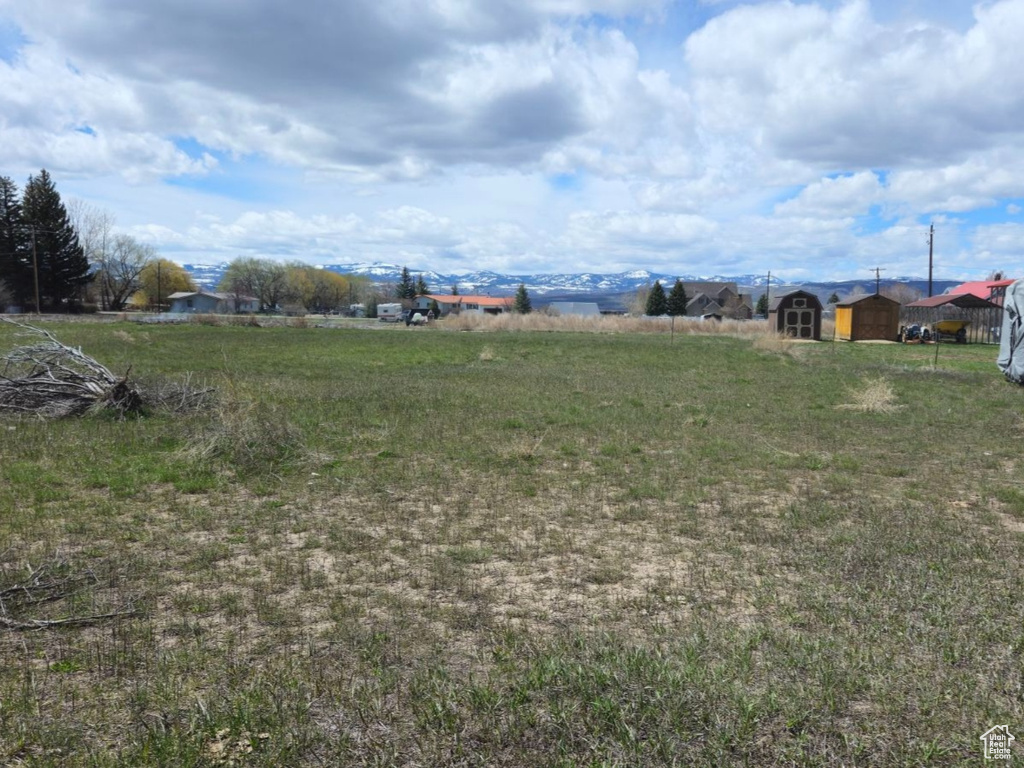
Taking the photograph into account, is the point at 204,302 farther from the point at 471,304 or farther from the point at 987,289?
the point at 987,289

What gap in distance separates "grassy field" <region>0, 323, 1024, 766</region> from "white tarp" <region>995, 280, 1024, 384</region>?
413 inches

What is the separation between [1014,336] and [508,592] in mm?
21348

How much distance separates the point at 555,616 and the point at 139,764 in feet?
8.12

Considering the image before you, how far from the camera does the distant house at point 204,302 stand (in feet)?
356

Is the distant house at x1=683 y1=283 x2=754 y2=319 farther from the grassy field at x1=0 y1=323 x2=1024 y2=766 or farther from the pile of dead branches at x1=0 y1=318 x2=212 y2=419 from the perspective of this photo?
the grassy field at x1=0 y1=323 x2=1024 y2=766

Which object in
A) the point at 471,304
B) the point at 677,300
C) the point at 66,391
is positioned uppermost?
the point at 471,304

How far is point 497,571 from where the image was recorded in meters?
5.43

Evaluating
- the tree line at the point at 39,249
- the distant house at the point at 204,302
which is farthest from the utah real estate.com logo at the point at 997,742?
the distant house at the point at 204,302

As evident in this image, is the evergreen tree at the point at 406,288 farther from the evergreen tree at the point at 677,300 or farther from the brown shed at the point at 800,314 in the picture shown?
the brown shed at the point at 800,314

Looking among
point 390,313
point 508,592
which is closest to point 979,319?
point 508,592

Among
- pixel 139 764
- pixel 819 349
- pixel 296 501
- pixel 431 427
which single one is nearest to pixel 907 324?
pixel 819 349

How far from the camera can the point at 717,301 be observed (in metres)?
118

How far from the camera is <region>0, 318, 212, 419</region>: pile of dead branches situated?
1162 cm

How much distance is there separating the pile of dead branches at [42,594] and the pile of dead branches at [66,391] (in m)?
6.97
